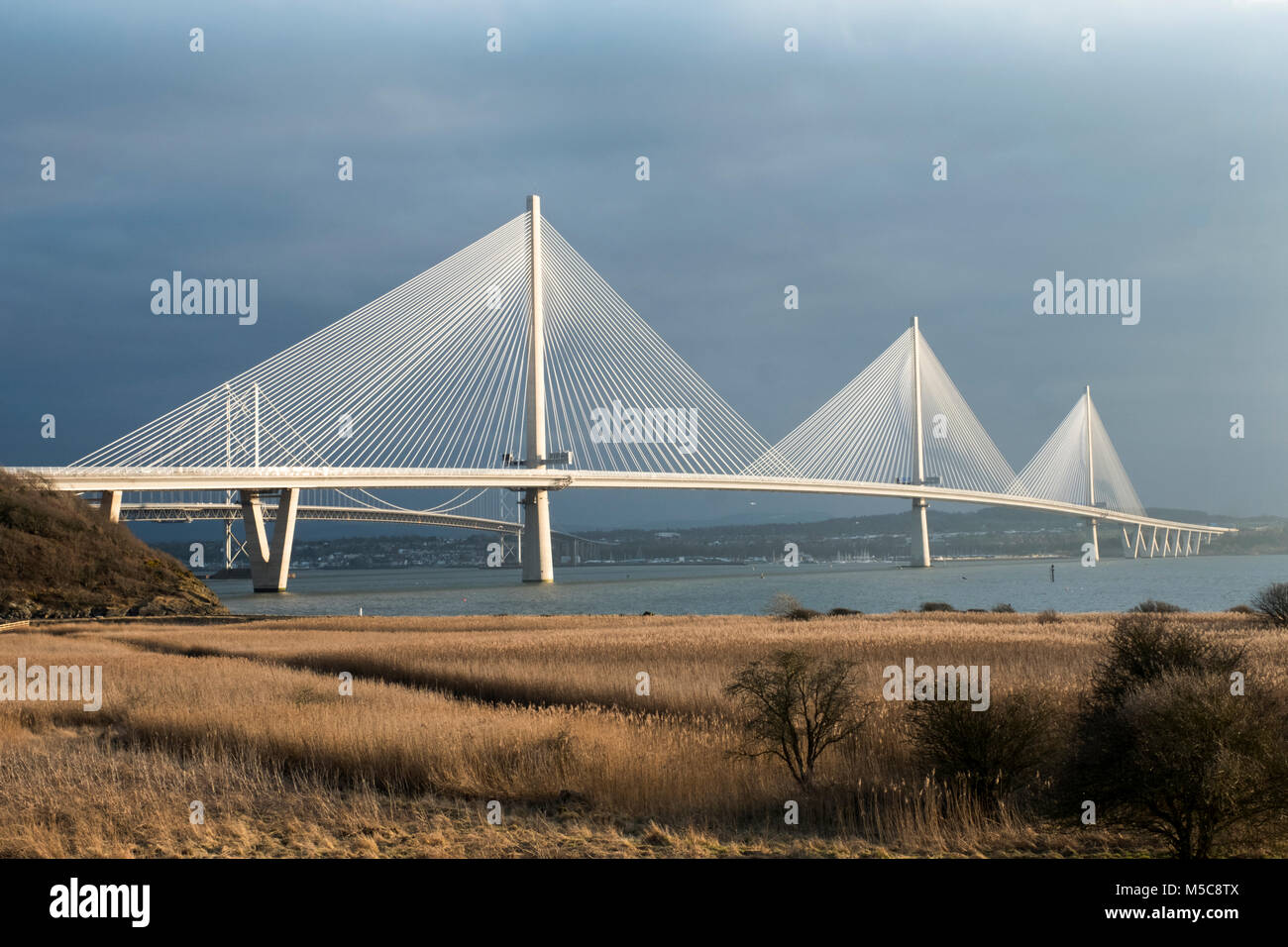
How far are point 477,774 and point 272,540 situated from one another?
69160 millimetres

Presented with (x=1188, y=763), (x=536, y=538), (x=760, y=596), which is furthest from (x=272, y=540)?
(x=1188, y=763)

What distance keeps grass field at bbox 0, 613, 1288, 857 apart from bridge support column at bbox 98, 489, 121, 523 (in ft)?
155

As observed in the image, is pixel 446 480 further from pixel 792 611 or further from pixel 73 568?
pixel 792 611

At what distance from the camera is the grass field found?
8.44 metres

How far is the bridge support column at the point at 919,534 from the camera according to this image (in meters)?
102

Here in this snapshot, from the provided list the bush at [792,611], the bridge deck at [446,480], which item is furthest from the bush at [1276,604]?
the bridge deck at [446,480]

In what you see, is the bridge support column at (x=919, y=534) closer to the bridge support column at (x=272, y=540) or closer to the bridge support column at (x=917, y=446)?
the bridge support column at (x=917, y=446)

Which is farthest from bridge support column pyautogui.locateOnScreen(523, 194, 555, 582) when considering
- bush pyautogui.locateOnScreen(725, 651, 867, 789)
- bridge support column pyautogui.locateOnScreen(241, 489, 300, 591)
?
bush pyautogui.locateOnScreen(725, 651, 867, 789)

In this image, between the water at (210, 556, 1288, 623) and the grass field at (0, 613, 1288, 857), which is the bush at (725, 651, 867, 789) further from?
the water at (210, 556, 1288, 623)

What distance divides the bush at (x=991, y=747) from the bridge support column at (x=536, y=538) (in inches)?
2655

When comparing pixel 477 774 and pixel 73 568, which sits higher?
pixel 73 568

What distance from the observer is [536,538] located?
81500 mm
